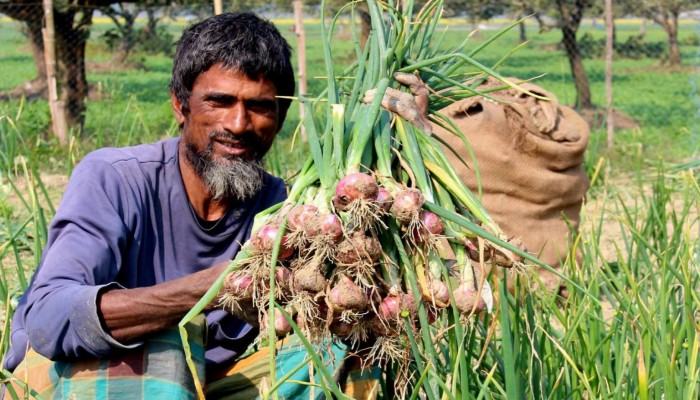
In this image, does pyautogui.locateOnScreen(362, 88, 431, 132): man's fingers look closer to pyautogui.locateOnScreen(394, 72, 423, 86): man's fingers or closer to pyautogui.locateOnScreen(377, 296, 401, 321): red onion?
pyautogui.locateOnScreen(394, 72, 423, 86): man's fingers

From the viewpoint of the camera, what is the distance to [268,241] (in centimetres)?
151

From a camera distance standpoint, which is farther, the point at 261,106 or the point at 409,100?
the point at 261,106

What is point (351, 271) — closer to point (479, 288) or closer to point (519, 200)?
point (479, 288)

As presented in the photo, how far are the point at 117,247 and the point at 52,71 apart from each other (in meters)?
4.71

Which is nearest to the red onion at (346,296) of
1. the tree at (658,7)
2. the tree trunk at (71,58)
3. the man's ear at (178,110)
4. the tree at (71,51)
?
Answer: the man's ear at (178,110)

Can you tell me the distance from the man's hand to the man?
0.34 metres

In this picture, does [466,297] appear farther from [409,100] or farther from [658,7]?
[658,7]

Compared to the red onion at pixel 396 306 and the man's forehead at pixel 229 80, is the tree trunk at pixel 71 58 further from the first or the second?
the red onion at pixel 396 306

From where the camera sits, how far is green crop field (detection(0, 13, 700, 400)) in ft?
5.68

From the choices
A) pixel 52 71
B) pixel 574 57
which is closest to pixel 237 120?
pixel 52 71

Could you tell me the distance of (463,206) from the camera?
171 cm

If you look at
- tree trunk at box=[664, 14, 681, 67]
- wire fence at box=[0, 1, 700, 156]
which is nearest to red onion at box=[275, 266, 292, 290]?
wire fence at box=[0, 1, 700, 156]

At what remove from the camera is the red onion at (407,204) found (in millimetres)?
1534

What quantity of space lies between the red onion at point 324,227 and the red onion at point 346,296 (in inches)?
2.8
